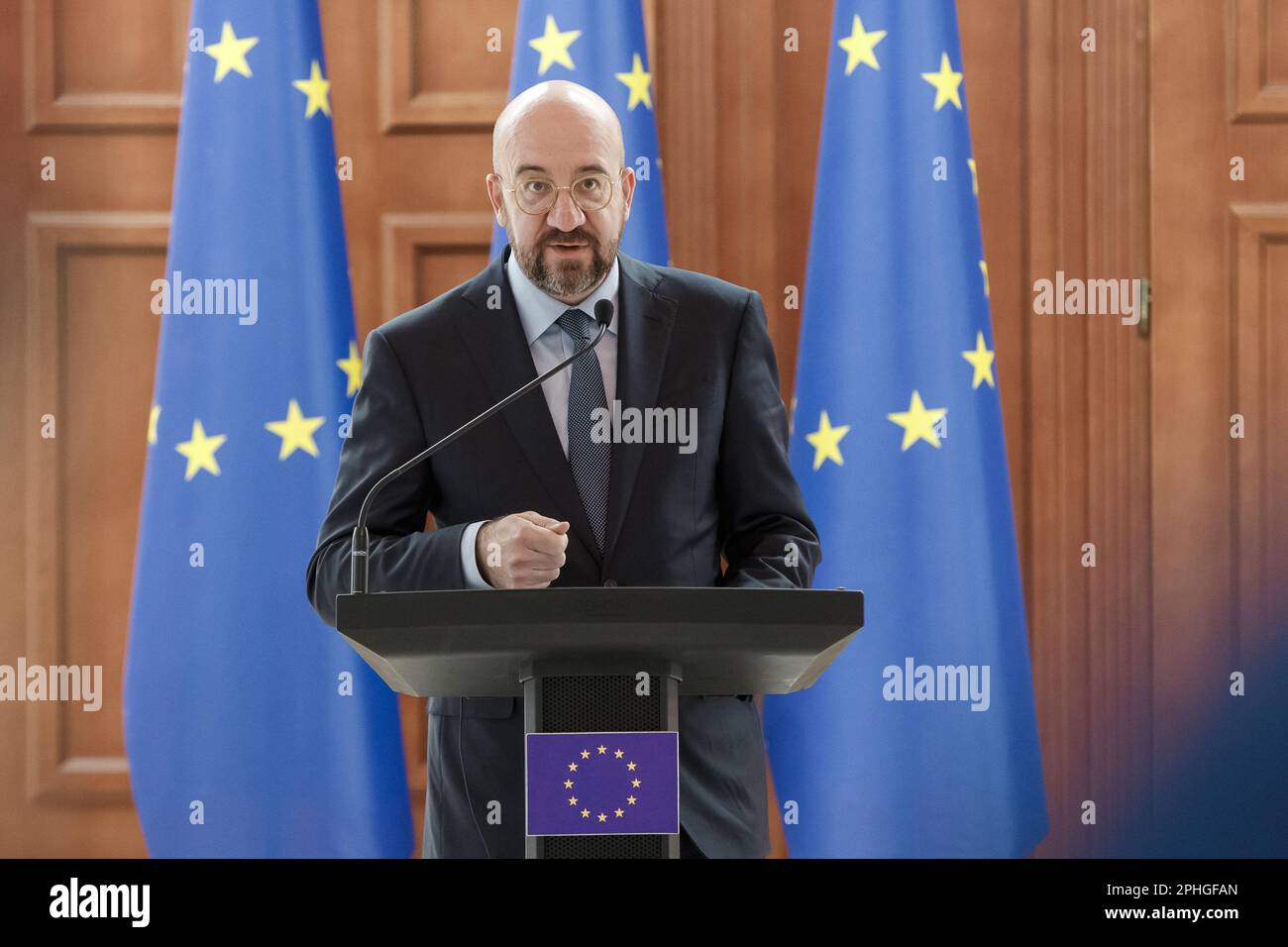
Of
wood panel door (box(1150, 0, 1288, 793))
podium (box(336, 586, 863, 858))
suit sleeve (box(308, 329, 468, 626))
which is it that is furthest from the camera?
Answer: wood panel door (box(1150, 0, 1288, 793))

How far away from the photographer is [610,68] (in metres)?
2.83

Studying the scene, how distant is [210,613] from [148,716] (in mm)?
254

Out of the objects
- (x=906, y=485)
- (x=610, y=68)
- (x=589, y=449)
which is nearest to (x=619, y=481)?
(x=589, y=449)

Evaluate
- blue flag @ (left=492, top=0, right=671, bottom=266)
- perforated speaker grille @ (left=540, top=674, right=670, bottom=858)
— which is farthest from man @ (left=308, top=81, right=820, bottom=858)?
blue flag @ (left=492, top=0, right=671, bottom=266)

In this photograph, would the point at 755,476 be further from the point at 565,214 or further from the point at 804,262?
the point at 804,262

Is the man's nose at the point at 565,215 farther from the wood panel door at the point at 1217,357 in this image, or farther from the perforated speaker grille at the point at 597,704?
the wood panel door at the point at 1217,357

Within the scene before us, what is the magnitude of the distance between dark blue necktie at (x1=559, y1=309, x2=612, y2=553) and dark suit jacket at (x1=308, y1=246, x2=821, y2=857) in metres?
0.03

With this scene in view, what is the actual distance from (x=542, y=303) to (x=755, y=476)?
1.34 ft

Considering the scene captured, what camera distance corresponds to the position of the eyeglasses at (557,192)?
1.87 meters

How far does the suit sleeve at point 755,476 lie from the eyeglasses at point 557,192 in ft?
0.94

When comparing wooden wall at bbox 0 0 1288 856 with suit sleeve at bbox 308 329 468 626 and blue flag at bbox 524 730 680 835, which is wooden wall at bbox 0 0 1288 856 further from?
blue flag at bbox 524 730 680 835

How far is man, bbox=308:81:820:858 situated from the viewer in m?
1.73

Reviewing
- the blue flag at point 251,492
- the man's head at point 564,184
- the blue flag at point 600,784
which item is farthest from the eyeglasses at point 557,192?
the blue flag at point 251,492

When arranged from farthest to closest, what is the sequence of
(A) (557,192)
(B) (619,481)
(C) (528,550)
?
(A) (557,192)
(B) (619,481)
(C) (528,550)
